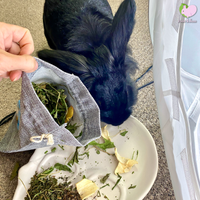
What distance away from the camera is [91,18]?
0.79 metres

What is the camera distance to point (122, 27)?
59 centimetres

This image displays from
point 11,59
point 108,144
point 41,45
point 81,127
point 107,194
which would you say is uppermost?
point 11,59

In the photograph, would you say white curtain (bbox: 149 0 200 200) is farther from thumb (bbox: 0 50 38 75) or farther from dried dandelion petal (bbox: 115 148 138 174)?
thumb (bbox: 0 50 38 75)

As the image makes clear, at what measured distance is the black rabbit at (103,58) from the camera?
0.60m

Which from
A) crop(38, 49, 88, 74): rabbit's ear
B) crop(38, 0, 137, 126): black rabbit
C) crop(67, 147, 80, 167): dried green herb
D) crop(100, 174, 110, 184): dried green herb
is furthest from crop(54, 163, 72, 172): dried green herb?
crop(38, 49, 88, 74): rabbit's ear

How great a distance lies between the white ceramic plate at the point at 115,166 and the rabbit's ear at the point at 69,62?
29 centimetres

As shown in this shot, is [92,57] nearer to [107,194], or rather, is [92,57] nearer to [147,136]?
[147,136]

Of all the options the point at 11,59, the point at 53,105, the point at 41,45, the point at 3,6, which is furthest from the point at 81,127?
the point at 3,6

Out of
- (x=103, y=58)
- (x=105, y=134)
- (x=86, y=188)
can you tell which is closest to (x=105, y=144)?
(x=105, y=134)

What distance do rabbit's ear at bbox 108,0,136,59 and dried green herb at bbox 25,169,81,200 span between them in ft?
1.63

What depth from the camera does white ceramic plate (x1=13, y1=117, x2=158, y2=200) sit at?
675 mm

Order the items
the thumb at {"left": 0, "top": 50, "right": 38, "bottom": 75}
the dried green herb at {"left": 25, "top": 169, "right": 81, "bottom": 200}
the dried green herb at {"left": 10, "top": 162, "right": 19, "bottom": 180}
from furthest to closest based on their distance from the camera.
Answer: the dried green herb at {"left": 10, "top": 162, "right": 19, "bottom": 180}, the dried green herb at {"left": 25, "top": 169, "right": 81, "bottom": 200}, the thumb at {"left": 0, "top": 50, "right": 38, "bottom": 75}

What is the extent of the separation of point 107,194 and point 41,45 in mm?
920

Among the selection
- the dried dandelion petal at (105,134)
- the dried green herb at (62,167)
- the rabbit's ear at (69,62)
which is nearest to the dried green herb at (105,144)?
the dried dandelion petal at (105,134)
